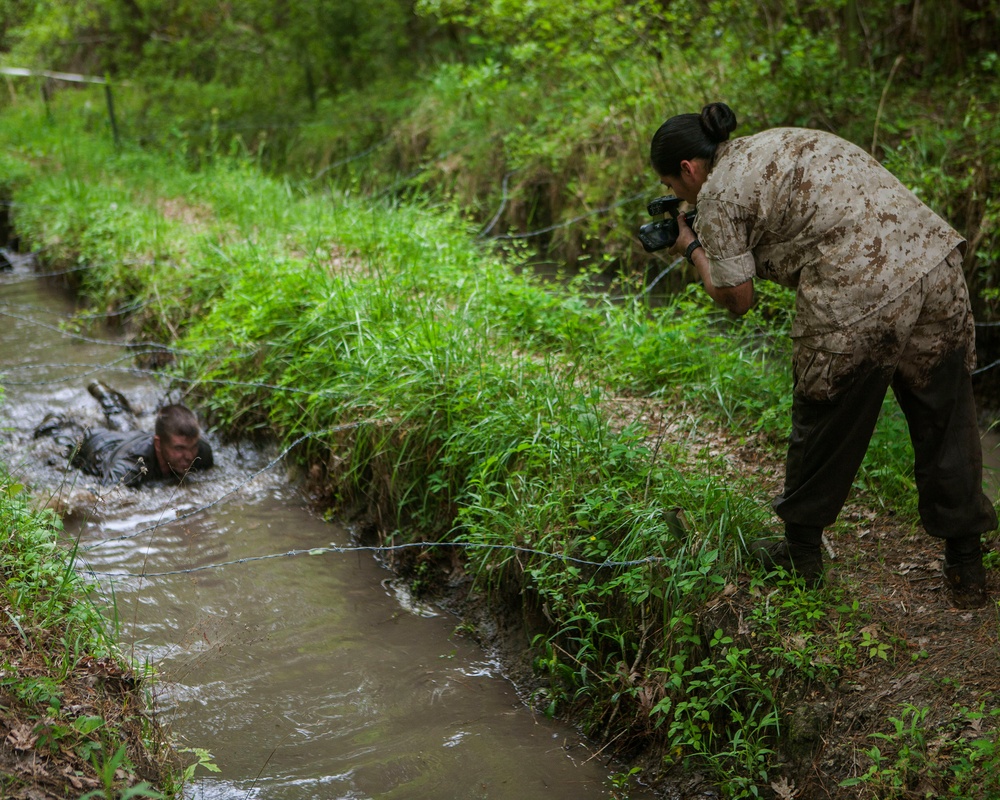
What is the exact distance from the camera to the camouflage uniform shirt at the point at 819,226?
9.75 feet

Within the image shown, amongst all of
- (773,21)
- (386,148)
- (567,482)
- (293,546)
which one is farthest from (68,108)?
(567,482)

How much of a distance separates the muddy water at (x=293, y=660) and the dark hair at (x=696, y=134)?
228 centimetres

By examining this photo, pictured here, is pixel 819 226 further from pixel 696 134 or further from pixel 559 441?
pixel 559 441

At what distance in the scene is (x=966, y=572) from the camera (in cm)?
325

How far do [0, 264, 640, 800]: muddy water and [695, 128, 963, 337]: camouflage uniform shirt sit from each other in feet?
6.33

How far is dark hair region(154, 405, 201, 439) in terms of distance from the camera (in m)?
5.32

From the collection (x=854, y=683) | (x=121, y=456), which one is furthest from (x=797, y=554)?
(x=121, y=456)

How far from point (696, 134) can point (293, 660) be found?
2762mm

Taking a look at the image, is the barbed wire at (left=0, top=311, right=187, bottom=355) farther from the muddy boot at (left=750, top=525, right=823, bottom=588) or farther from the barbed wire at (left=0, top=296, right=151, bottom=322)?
the muddy boot at (left=750, top=525, right=823, bottom=588)

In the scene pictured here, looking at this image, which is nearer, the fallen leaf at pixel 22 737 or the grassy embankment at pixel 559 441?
the fallen leaf at pixel 22 737

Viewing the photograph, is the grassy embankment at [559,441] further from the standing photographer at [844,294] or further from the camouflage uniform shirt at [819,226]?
the camouflage uniform shirt at [819,226]

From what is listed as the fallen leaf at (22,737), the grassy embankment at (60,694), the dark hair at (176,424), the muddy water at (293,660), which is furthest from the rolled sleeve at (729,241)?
the dark hair at (176,424)

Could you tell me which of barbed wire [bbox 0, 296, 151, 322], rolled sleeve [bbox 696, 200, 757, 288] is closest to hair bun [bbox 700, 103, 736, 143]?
rolled sleeve [bbox 696, 200, 757, 288]

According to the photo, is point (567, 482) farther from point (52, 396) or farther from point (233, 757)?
point (52, 396)
